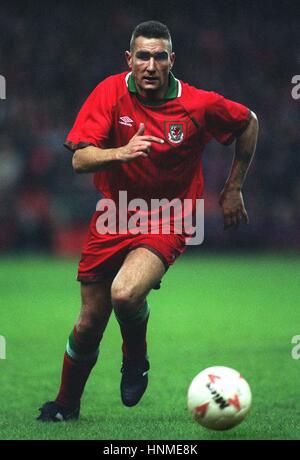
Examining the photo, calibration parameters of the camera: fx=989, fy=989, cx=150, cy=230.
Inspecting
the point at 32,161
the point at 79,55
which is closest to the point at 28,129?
the point at 32,161

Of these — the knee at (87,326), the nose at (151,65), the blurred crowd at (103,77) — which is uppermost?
the blurred crowd at (103,77)

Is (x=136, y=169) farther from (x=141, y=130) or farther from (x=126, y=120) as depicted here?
(x=141, y=130)

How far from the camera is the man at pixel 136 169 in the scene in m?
5.37

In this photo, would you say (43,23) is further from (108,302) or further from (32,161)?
(108,302)

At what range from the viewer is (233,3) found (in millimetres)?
21203

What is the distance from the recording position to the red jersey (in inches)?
214

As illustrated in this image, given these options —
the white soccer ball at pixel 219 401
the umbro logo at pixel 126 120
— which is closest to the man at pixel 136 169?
the umbro logo at pixel 126 120

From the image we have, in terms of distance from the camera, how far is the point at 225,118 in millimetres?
5641

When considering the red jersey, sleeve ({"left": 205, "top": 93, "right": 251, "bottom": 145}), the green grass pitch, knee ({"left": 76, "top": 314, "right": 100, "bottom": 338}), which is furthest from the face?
the green grass pitch

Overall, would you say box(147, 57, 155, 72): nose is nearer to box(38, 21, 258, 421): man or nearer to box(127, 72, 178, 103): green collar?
box(38, 21, 258, 421): man

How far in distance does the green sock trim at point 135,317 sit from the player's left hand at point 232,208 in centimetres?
70

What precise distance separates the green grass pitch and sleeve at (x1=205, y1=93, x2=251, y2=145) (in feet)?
5.24

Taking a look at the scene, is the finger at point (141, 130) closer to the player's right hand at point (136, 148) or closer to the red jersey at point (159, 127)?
the player's right hand at point (136, 148)

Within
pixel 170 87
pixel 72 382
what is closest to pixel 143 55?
pixel 170 87
